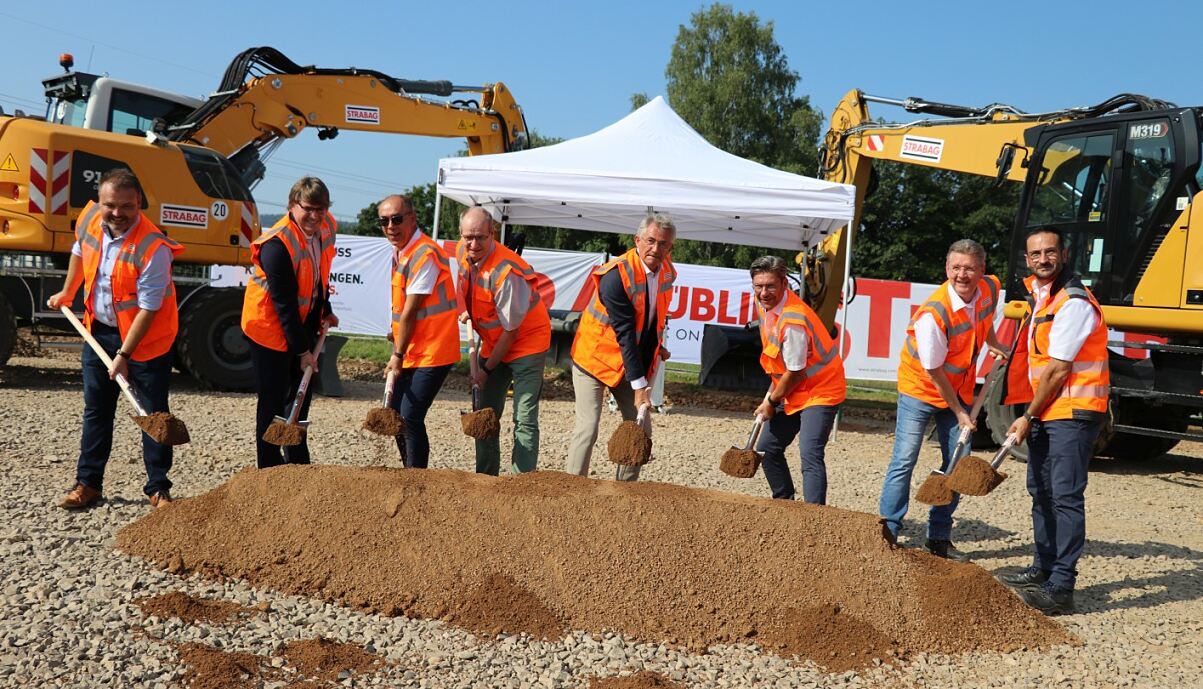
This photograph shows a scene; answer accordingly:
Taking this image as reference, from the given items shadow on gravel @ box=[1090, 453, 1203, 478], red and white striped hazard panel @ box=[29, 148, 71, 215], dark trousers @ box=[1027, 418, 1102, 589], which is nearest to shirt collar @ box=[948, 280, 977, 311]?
dark trousers @ box=[1027, 418, 1102, 589]

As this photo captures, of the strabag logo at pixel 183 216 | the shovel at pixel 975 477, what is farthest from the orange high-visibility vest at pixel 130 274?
the strabag logo at pixel 183 216

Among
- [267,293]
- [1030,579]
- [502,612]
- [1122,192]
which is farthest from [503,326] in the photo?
[1122,192]

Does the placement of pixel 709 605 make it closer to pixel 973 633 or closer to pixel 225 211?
pixel 973 633

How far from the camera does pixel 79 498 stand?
16.2ft

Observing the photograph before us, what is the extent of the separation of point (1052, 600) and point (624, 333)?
241 cm

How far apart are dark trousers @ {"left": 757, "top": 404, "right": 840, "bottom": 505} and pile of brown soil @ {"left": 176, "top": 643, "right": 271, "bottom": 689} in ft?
9.23

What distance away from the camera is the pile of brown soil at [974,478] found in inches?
172

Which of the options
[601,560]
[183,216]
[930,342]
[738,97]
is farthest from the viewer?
[738,97]

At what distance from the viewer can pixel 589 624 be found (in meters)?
3.75

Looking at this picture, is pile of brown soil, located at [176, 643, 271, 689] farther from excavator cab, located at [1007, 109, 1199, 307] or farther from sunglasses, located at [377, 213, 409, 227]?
excavator cab, located at [1007, 109, 1199, 307]

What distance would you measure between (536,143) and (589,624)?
42.5m

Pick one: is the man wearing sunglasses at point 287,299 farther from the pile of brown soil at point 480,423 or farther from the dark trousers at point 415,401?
the pile of brown soil at point 480,423

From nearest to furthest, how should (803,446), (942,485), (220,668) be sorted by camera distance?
(220,668) → (942,485) → (803,446)

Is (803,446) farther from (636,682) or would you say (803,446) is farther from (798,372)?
(636,682)
